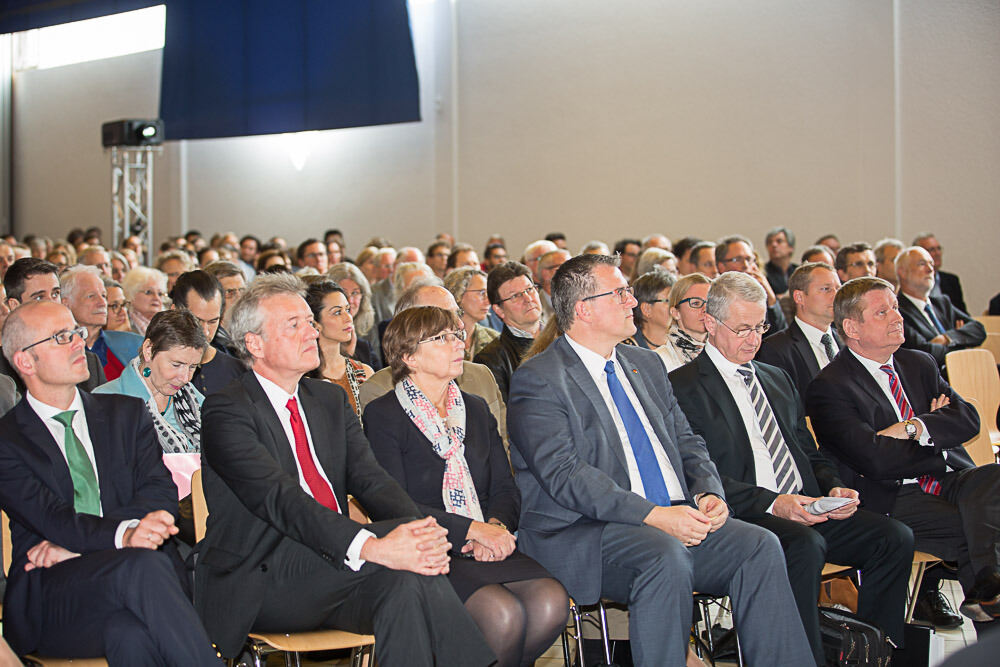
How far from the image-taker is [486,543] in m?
3.00

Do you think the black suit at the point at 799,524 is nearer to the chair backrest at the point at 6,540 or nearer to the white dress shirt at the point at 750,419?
the white dress shirt at the point at 750,419

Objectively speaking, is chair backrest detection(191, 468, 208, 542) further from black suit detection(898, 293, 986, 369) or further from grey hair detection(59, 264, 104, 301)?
black suit detection(898, 293, 986, 369)

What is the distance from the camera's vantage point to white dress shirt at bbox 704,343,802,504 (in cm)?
357

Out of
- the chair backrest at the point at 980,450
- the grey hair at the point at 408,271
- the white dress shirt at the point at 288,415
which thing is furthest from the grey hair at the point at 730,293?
the grey hair at the point at 408,271

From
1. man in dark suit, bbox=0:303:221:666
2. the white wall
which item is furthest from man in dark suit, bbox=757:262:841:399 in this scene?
the white wall

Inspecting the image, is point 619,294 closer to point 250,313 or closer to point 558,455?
point 558,455

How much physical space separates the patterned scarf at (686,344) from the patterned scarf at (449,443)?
1503mm

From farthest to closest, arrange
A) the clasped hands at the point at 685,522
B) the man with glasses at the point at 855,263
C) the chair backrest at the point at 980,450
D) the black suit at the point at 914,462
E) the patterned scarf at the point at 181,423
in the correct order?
the man with glasses at the point at 855,263, the chair backrest at the point at 980,450, the black suit at the point at 914,462, the patterned scarf at the point at 181,423, the clasped hands at the point at 685,522

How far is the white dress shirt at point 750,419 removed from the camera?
3.57 meters

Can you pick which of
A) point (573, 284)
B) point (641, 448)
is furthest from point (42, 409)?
point (641, 448)

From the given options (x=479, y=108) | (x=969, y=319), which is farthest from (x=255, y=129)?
(x=969, y=319)

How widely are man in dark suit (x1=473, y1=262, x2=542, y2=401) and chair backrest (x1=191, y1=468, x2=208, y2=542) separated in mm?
1773

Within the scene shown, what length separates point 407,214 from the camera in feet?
44.1

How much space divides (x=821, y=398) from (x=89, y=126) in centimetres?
1561
